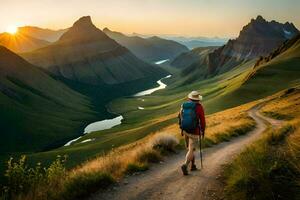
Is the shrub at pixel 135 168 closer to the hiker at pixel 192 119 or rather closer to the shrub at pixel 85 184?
the shrub at pixel 85 184

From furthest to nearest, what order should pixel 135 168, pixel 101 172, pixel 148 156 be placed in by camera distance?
1. pixel 148 156
2. pixel 135 168
3. pixel 101 172

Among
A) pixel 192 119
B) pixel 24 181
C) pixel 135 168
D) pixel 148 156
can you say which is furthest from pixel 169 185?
pixel 24 181

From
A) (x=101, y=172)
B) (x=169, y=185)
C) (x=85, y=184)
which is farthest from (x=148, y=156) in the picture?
(x=85, y=184)

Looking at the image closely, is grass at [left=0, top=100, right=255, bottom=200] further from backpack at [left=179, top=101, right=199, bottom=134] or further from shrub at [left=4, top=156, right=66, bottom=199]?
backpack at [left=179, top=101, right=199, bottom=134]

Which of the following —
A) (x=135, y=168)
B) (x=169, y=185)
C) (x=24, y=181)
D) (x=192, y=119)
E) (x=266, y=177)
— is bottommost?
(x=169, y=185)

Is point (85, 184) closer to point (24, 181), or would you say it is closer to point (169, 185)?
point (24, 181)

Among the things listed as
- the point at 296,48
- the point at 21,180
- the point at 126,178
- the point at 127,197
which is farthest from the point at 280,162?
the point at 296,48

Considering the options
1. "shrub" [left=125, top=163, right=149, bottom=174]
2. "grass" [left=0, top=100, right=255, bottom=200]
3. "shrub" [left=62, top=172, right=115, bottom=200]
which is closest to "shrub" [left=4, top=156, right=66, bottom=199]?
"grass" [left=0, top=100, right=255, bottom=200]

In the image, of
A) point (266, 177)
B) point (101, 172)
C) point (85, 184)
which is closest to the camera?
point (266, 177)

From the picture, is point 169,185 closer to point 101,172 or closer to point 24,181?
point 101,172

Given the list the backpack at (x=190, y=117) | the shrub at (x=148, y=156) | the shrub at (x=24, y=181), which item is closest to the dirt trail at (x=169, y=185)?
the shrub at (x=148, y=156)

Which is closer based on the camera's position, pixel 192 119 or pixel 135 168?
pixel 192 119

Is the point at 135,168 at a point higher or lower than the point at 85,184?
lower

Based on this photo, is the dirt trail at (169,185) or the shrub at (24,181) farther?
the dirt trail at (169,185)
